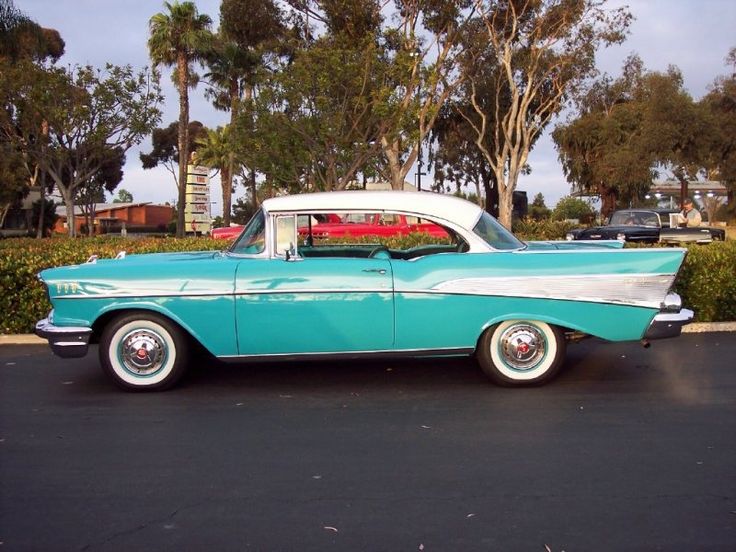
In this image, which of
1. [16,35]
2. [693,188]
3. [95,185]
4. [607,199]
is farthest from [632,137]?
[95,185]

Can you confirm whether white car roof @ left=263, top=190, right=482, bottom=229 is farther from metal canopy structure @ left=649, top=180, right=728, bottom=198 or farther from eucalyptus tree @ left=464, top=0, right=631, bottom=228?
metal canopy structure @ left=649, top=180, right=728, bottom=198

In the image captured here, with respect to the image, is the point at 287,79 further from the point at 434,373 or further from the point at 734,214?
the point at 734,214

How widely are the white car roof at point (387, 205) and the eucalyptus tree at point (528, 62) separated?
78.2 feet

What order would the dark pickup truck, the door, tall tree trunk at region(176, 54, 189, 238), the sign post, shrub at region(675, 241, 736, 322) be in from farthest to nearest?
1. tall tree trunk at region(176, 54, 189, 238)
2. the sign post
3. the dark pickup truck
4. shrub at region(675, 241, 736, 322)
5. the door

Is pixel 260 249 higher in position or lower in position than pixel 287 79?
lower

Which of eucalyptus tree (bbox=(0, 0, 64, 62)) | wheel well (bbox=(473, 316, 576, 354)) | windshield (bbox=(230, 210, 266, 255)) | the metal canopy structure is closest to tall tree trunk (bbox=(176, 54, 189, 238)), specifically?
eucalyptus tree (bbox=(0, 0, 64, 62))

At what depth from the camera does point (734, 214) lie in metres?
42.3

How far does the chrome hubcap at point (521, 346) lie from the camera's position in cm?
588

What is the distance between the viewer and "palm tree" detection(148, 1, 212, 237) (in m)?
31.2

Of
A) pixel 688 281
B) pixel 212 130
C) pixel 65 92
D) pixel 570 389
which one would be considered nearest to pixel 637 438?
pixel 570 389

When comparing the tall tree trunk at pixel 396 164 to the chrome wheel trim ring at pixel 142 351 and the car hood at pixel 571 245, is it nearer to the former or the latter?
the car hood at pixel 571 245

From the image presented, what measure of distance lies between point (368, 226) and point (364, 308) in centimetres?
449

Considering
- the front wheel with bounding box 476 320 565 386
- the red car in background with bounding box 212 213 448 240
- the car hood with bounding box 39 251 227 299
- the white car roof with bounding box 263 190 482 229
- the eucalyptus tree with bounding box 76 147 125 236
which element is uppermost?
the eucalyptus tree with bounding box 76 147 125 236

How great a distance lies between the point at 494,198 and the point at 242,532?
45.6m
